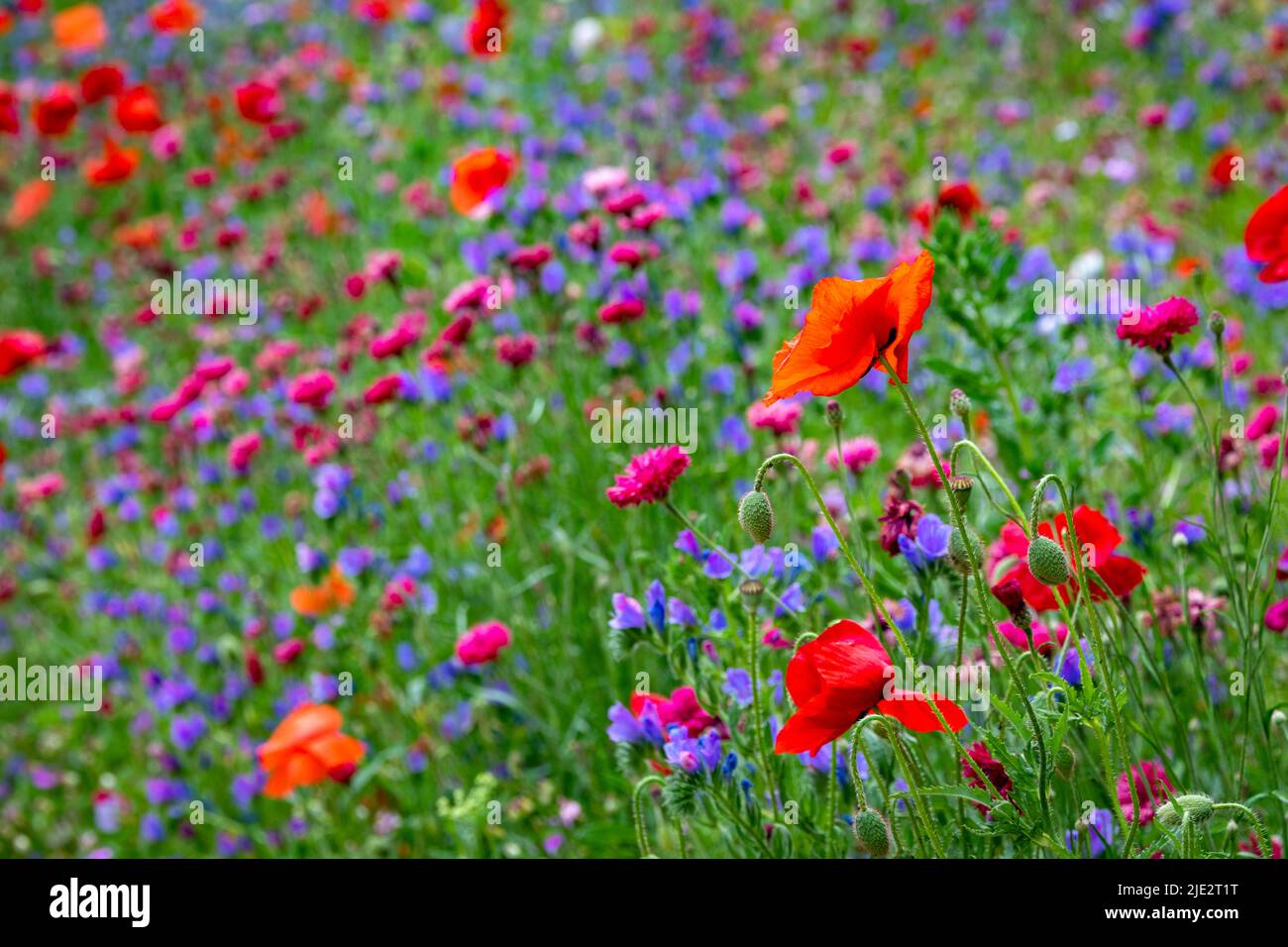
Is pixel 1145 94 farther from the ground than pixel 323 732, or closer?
farther from the ground

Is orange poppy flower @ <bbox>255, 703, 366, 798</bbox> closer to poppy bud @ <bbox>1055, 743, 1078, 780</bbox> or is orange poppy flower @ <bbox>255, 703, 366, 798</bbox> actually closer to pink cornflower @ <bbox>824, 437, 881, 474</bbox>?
pink cornflower @ <bbox>824, 437, 881, 474</bbox>

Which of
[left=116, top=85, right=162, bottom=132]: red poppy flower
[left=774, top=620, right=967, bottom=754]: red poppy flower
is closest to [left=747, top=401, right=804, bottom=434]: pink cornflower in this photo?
[left=774, top=620, right=967, bottom=754]: red poppy flower

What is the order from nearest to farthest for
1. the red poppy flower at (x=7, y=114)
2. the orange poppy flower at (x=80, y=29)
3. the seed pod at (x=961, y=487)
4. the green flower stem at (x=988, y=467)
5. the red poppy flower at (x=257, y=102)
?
the green flower stem at (x=988, y=467) < the seed pod at (x=961, y=487) < the red poppy flower at (x=257, y=102) < the red poppy flower at (x=7, y=114) < the orange poppy flower at (x=80, y=29)

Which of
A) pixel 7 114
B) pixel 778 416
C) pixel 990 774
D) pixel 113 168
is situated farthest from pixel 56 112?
pixel 990 774

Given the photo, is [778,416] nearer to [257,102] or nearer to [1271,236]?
[1271,236]

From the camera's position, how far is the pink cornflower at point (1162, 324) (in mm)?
1828

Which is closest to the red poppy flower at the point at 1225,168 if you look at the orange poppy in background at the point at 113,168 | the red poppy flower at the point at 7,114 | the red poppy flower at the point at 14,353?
the red poppy flower at the point at 14,353

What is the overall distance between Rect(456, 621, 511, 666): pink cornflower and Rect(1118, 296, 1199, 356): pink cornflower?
1238 millimetres

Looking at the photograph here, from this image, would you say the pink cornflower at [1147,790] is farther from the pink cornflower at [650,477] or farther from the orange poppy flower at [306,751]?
the orange poppy flower at [306,751]

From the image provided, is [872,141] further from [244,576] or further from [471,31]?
[244,576]

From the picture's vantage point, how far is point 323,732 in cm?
244

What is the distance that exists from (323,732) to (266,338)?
2454mm

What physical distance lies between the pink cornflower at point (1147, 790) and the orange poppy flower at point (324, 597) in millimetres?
1812
